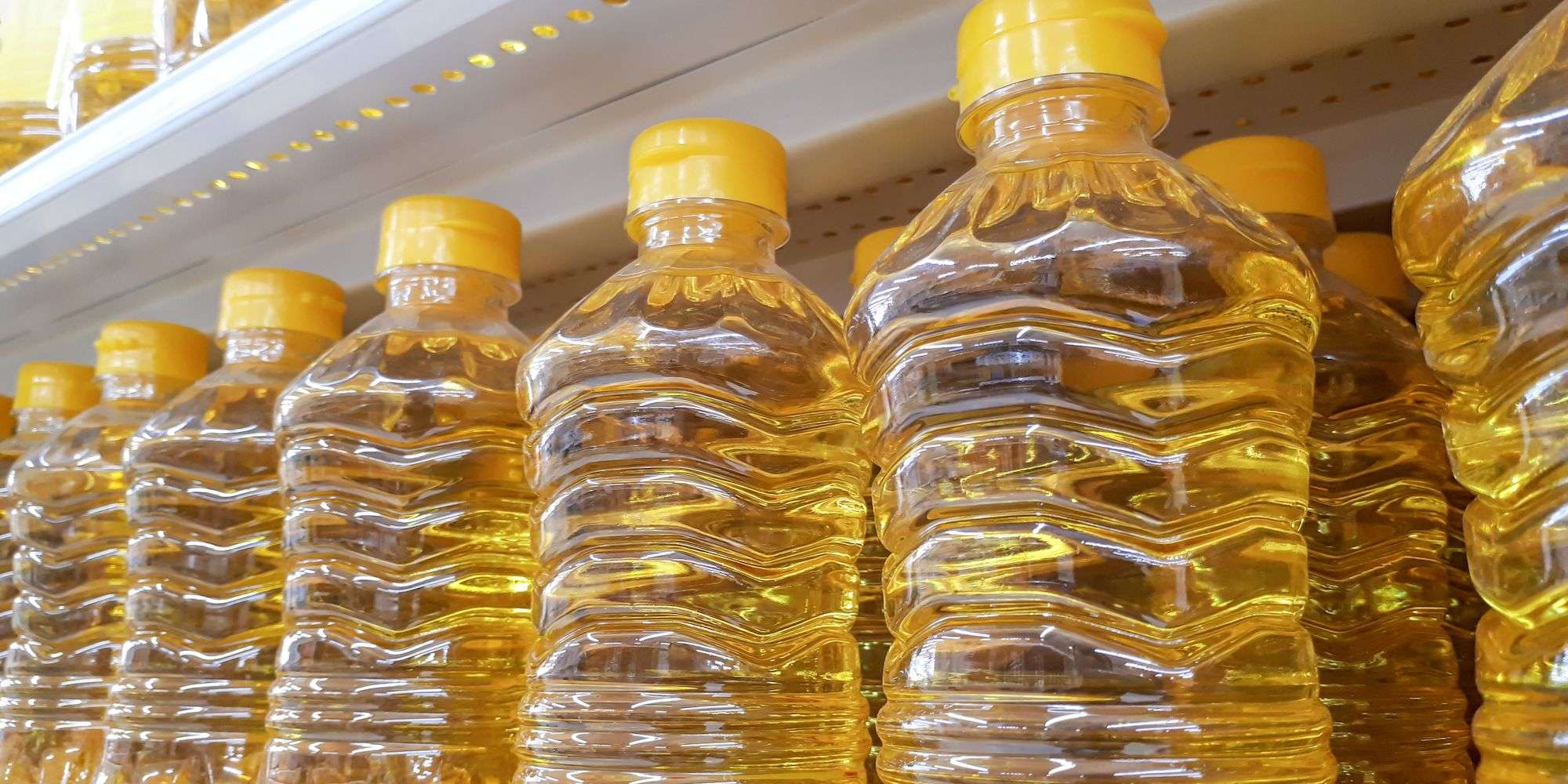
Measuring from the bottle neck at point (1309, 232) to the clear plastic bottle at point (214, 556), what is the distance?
84cm

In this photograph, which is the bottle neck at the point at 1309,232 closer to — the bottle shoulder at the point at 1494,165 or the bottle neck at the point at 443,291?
the bottle shoulder at the point at 1494,165

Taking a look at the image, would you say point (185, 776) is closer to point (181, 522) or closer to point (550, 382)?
point (181, 522)

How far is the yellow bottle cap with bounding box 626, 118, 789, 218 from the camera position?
0.77m

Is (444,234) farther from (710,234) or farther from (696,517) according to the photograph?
(696,517)

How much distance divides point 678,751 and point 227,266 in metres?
0.94

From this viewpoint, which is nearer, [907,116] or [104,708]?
[907,116]

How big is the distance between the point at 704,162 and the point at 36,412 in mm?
1112

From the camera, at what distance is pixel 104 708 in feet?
3.80

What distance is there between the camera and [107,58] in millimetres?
1303

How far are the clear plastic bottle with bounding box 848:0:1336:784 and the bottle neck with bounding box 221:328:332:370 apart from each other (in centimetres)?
72

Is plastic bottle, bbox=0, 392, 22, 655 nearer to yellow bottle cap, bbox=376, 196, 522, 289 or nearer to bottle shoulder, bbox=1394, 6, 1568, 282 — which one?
yellow bottle cap, bbox=376, 196, 522, 289

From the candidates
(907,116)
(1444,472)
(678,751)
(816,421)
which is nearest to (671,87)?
(907,116)

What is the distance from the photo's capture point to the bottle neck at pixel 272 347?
110cm

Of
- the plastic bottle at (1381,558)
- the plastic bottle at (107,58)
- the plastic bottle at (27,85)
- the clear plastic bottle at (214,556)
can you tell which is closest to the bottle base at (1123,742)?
the plastic bottle at (1381,558)
